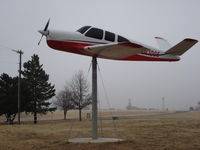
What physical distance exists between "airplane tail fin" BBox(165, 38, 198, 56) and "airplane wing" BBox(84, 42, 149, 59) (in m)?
1.90

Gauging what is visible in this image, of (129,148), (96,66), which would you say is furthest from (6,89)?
(129,148)

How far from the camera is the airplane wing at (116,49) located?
34.3ft

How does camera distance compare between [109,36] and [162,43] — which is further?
[162,43]

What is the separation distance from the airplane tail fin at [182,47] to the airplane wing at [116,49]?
190 centimetres

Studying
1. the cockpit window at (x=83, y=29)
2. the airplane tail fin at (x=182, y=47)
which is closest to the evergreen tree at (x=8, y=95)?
the cockpit window at (x=83, y=29)

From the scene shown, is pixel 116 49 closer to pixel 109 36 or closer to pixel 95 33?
pixel 109 36

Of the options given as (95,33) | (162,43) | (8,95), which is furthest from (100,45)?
(8,95)

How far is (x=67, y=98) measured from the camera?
1906 inches

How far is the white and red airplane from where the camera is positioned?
11.2m

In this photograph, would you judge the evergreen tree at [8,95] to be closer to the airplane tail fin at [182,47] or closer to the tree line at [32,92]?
the tree line at [32,92]

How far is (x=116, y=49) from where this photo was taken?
11219mm

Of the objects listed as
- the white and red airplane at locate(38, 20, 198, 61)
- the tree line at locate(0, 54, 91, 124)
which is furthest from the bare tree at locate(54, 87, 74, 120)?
the white and red airplane at locate(38, 20, 198, 61)

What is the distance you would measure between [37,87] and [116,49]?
3067cm

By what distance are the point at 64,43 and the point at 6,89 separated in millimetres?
29885
